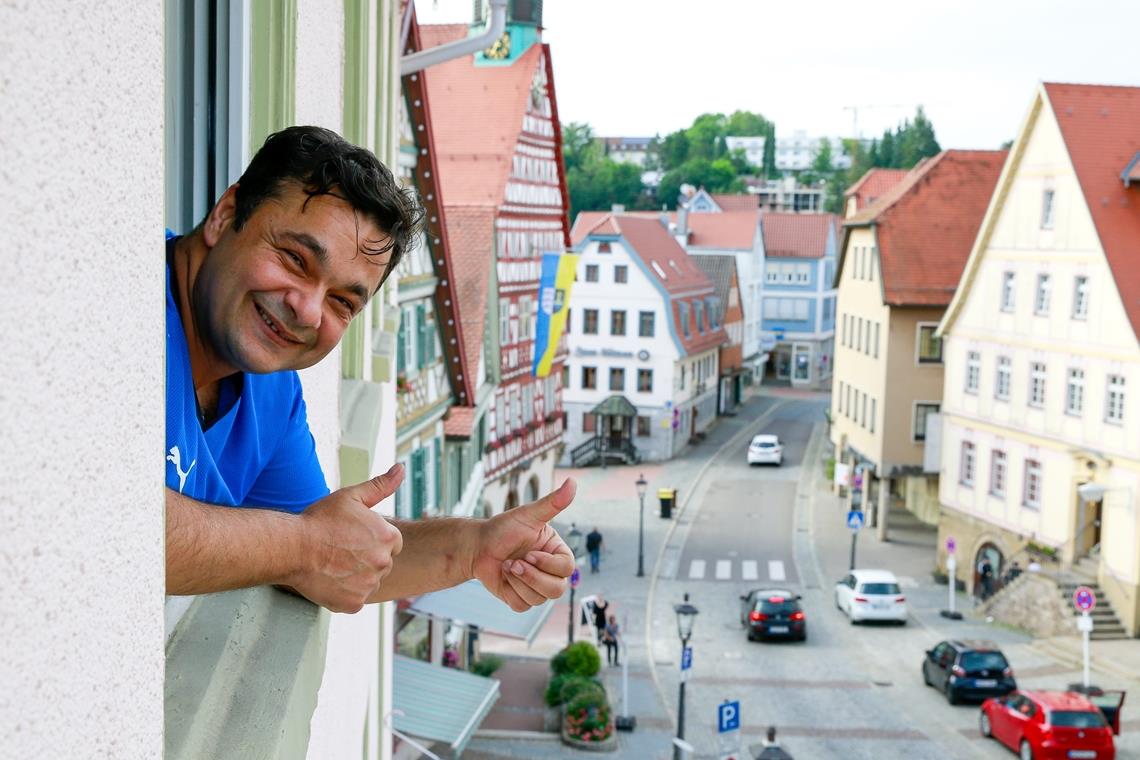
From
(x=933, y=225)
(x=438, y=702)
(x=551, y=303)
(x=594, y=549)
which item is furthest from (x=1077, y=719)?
(x=933, y=225)

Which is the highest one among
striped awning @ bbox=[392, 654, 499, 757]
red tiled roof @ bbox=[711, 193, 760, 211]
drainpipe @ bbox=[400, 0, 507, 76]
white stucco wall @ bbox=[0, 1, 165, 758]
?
red tiled roof @ bbox=[711, 193, 760, 211]

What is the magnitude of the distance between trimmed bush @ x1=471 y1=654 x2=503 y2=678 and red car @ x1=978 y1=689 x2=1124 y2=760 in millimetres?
8271

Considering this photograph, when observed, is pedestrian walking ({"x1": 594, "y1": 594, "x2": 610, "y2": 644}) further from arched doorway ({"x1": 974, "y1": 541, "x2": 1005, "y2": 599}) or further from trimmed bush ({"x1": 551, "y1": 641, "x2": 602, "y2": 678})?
arched doorway ({"x1": 974, "y1": 541, "x2": 1005, "y2": 599})

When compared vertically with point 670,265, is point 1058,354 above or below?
below

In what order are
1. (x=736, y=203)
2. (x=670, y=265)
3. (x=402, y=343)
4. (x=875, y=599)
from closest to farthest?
(x=402, y=343) → (x=875, y=599) → (x=670, y=265) → (x=736, y=203)

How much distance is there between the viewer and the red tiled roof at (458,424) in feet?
70.1

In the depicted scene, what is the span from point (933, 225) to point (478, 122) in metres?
14.7

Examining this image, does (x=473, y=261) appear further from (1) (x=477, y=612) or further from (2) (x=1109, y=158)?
(2) (x=1109, y=158)

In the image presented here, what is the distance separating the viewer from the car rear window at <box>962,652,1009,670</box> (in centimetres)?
2328

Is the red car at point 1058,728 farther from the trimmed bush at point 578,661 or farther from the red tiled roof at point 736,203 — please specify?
the red tiled roof at point 736,203

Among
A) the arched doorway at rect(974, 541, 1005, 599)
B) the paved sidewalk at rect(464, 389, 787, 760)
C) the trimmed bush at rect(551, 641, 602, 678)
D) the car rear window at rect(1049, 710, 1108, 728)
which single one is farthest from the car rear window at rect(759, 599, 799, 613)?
the car rear window at rect(1049, 710, 1108, 728)

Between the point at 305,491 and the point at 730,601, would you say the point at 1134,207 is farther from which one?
the point at 305,491

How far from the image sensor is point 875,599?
2909 centimetres

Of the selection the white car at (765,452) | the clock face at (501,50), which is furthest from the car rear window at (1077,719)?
the white car at (765,452)
